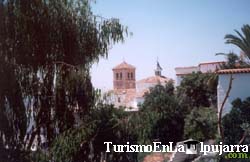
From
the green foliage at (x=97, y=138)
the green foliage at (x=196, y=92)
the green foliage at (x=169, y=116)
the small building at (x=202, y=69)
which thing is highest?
the small building at (x=202, y=69)

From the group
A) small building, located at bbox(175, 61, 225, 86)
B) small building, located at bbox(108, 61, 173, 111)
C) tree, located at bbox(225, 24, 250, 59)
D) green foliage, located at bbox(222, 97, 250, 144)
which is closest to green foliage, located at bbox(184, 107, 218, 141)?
green foliage, located at bbox(222, 97, 250, 144)

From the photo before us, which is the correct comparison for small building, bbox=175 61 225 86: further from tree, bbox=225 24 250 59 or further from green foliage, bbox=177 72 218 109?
tree, bbox=225 24 250 59

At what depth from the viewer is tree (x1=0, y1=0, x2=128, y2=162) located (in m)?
2.59

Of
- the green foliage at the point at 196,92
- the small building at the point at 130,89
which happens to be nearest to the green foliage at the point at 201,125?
the small building at the point at 130,89

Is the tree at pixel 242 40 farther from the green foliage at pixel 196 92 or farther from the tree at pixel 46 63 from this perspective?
the green foliage at pixel 196 92

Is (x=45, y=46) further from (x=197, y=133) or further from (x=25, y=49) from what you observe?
(x=197, y=133)

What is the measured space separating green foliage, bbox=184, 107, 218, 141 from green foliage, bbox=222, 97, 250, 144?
281 mm

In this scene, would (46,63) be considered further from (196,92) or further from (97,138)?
(196,92)

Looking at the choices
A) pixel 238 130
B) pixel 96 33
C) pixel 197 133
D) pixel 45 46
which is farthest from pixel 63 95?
pixel 197 133

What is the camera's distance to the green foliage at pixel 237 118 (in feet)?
16.2

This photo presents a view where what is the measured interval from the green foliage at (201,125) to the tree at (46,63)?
9.29 feet

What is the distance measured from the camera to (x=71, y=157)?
2773 mm

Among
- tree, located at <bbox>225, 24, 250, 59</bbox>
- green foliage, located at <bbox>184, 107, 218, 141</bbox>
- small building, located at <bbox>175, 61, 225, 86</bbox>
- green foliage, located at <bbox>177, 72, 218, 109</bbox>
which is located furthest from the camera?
green foliage, located at <bbox>177, 72, 218, 109</bbox>

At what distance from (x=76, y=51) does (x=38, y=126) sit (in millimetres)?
674
